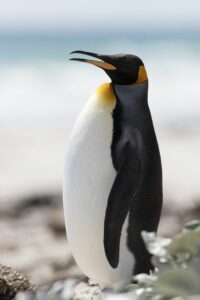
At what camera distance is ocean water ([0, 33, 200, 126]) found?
20969mm

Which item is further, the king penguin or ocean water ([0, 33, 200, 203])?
ocean water ([0, 33, 200, 203])

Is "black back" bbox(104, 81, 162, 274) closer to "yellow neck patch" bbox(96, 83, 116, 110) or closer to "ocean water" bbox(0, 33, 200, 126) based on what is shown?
"yellow neck patch" bbox(96, 83, 116, 110)

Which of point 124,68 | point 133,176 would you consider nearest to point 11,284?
point 133,176

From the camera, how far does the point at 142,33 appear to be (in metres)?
42.7

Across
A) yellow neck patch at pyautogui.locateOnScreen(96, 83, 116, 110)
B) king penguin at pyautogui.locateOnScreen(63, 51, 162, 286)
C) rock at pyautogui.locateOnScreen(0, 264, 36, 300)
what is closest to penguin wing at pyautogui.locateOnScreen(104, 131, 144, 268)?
king penguin at pyautogui.locateOnScreen(63, 51, 162, 286)

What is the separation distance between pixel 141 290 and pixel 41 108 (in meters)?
19.8

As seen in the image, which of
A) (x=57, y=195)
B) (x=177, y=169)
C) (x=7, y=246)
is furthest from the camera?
→ (x=177, y=169)

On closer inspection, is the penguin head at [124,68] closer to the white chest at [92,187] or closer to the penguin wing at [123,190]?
the white chest at [92,187]

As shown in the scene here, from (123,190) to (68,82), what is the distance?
69.3ft

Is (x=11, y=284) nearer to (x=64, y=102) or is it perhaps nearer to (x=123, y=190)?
(x=123, y=190)

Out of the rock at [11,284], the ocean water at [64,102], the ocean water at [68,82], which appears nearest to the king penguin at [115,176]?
the rock at [11,284]

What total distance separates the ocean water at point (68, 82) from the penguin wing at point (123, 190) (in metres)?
15.3

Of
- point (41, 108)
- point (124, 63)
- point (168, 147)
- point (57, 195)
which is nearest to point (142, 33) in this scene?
point (41, 108)

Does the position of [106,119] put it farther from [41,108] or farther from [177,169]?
[41,108]
